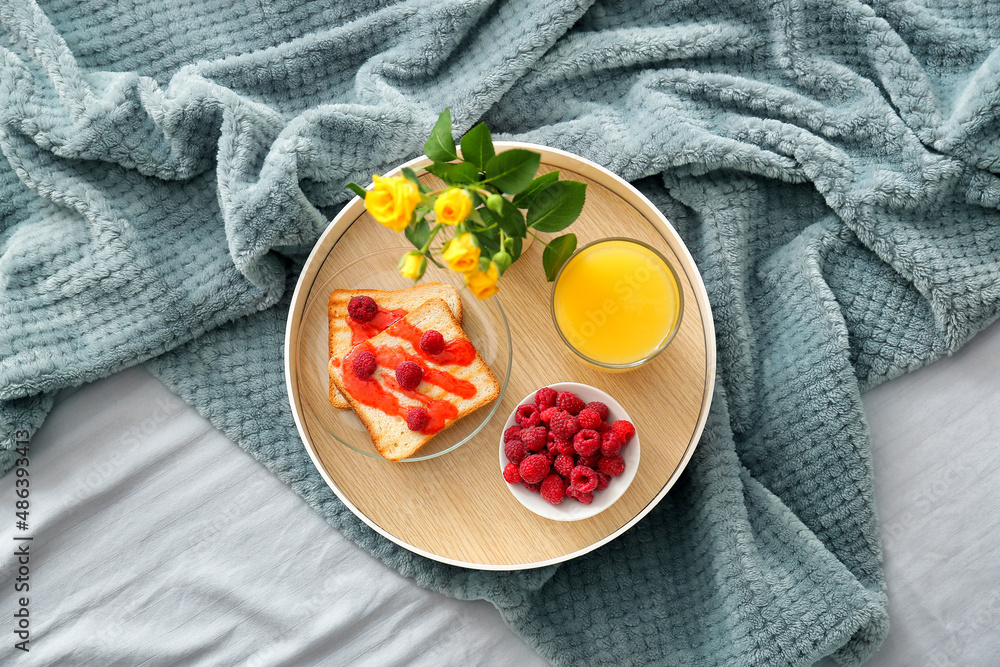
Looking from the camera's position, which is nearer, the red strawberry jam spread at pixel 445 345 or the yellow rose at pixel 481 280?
the yellow rose at pixel 481 280

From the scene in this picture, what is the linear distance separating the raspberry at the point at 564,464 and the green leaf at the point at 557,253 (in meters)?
0.25

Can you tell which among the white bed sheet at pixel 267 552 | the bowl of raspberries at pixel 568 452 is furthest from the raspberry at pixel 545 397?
the white bed sheet at pixel 267 552

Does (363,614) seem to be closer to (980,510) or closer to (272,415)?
(272,415)

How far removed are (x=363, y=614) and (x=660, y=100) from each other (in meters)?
1.00

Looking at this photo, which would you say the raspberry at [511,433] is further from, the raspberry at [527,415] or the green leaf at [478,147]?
the green leaf at [478,147]

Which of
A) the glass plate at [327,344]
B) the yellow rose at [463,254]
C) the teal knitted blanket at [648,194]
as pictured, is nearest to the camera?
the yellow rose at [463,254]

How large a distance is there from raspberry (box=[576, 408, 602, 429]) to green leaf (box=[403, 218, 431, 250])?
0.33m

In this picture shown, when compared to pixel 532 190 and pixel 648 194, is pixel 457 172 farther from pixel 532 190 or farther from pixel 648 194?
pixel 648 194

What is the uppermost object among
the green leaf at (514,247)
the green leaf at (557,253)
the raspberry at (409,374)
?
the green leaf at (514,247)

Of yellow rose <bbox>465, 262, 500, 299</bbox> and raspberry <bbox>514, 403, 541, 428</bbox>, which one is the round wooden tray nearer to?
raspberry <bbox>514, 403, 541, 428</bbox>

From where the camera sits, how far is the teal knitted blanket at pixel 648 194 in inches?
45.1

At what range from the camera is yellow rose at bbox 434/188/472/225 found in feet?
2.31

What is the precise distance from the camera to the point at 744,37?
1226mm

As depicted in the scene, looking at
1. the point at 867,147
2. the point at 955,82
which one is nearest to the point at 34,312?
the point at 867,147
